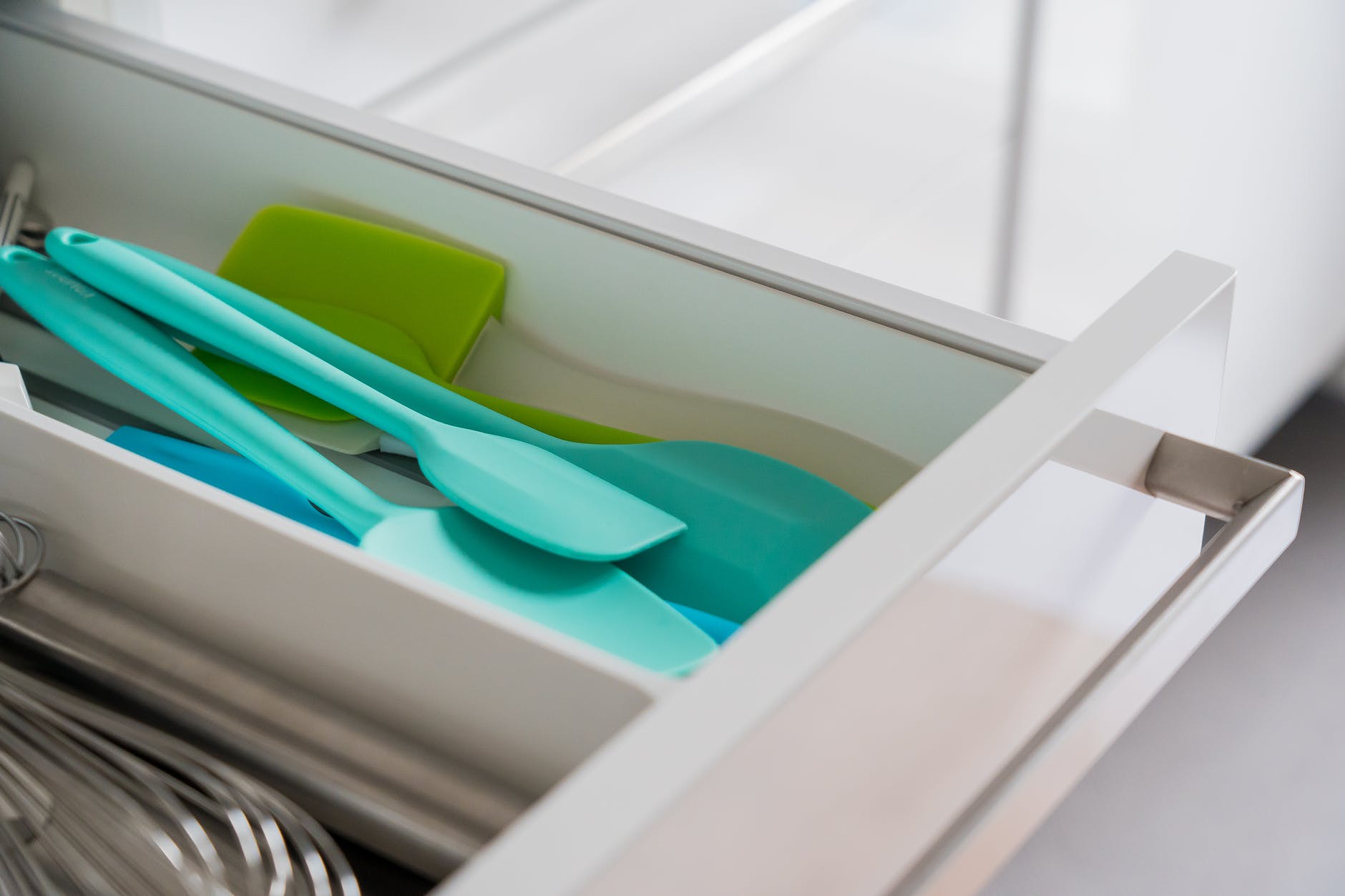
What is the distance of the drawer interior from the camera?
34 centimetres

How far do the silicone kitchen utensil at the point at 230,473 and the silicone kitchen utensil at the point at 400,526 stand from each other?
0.02m

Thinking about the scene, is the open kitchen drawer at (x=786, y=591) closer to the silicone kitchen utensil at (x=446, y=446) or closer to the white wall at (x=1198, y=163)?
the silicone kitchen utensil at (x=446, y=446)

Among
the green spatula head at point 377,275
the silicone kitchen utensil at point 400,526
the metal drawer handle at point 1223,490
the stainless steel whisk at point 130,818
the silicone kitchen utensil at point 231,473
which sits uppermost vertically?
the metal drawer handle at point 1223,490

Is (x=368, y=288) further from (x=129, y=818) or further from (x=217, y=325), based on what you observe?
(x=129, y=818)

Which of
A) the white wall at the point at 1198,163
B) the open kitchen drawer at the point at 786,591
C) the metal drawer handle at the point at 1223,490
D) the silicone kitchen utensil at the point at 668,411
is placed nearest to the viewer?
the open kitchen drawer at the point at 786,591

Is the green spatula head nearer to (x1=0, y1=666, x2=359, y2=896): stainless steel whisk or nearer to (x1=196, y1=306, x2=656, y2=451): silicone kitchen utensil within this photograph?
(x1=196, y1=306, x2=656, y2=451): silicone kitchen utensil

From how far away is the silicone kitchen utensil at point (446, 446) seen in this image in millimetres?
457

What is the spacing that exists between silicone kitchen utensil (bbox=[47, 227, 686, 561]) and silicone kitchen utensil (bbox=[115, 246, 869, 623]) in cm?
1

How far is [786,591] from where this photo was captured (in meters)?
0.31

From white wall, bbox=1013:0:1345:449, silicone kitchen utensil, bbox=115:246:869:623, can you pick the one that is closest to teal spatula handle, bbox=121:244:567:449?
silicone kitchen utensil, bbox=115:246:869:623

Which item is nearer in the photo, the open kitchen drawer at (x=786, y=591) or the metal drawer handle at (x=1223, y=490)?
the open kitchen drawer at (x=786, y=591)

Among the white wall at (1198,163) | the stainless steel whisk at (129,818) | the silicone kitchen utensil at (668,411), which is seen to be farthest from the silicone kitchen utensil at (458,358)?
the white wall at (1198,163)

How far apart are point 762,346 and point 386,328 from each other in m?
0.17

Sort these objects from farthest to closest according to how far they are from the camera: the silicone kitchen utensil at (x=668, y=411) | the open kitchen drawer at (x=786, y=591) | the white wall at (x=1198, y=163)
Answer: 1. the white wall at (x=1198, y=163)
2. the silicone kitchen utensil at (x=668, y=411)
3. the open kitchen drawer at (x=786, y=591)
